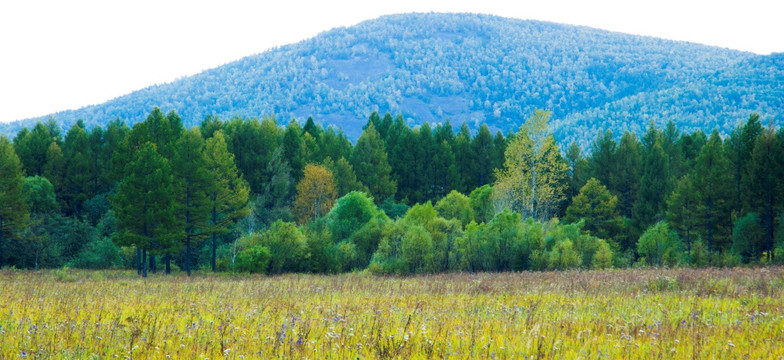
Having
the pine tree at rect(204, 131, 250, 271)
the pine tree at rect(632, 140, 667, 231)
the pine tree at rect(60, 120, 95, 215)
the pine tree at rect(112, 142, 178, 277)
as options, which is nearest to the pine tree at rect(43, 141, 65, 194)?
the pine tree at rect(60, 120, 95, 215)

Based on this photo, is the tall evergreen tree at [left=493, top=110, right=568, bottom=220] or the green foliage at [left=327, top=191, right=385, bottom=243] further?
the tall evergreen tree at [left=493, top=110, right=568, bottom=220]

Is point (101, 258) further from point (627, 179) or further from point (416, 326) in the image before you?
point (627, 179)

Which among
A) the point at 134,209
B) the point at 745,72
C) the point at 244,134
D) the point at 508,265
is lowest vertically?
the point at 508,265

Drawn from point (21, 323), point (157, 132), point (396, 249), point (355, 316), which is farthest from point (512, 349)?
point (157, 132)

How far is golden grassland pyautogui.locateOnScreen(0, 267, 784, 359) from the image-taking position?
23.6 ft

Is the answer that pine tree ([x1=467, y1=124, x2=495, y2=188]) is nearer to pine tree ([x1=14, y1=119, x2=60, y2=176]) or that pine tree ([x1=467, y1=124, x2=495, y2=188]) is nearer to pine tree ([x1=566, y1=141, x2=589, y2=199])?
pine tree ([x1=566, y1=141, x2=589, y2=199])

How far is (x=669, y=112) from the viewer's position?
16512cm

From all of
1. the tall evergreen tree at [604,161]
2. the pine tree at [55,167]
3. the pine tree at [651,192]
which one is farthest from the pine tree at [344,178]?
the pine tree at [55,167]

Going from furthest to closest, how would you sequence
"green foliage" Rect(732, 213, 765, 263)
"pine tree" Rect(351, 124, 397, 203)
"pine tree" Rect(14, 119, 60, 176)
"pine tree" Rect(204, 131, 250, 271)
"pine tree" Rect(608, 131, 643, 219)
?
1. "pine tree" Rect(351, 124, 397, 203)
2. "pine tree" Rect(14, 119, 60, 176)
3. "pine tree" Rect(608, 131, 643, 219)
4. "pine tree" Rect(204, 131, 250, 271)
5. "green foliage" Rect(732, 213, 765, 263)

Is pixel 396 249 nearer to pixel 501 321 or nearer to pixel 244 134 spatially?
pixel 501 321

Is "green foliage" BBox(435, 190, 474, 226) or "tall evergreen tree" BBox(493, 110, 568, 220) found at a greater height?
"tall evergreen tree" BBox(493, 110, 568, 220)

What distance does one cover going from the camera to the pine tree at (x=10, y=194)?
1654 inches

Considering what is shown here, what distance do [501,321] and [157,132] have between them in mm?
43813

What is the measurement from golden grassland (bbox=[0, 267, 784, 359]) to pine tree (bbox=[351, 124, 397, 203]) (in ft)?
152
